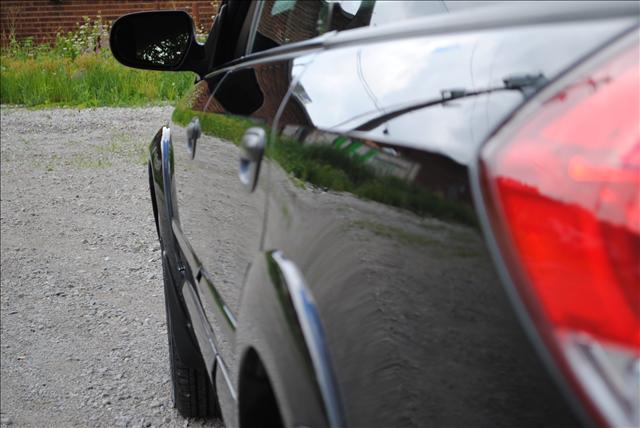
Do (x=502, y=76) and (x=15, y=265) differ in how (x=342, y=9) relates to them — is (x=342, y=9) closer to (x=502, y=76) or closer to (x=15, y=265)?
(x=502, y=76)

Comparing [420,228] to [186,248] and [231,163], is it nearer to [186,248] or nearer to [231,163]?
[231,163]

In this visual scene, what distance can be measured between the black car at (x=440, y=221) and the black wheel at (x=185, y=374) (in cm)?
128

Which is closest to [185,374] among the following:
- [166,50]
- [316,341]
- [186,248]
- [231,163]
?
[186,248]

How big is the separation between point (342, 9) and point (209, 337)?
955 mm

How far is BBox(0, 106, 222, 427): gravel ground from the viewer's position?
3686mm

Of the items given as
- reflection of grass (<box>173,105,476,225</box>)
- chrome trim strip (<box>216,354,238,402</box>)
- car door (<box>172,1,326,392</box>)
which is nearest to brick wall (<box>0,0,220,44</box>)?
car door (<box>172,1,326,392</box>)

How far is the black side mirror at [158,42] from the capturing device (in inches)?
111

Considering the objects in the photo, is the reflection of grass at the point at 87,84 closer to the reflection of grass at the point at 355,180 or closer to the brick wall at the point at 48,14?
the brick wall at the point at 48,14

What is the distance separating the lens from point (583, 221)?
79 centimetres

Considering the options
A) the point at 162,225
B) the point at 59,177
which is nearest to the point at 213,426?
the point at 162,225

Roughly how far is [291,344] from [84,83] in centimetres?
1087

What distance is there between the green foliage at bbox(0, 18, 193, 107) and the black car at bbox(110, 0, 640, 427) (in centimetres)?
963

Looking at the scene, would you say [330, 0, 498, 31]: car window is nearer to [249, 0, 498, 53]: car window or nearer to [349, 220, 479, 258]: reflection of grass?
[249, 0, 498, 53]: car window

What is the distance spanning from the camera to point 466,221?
921mm
